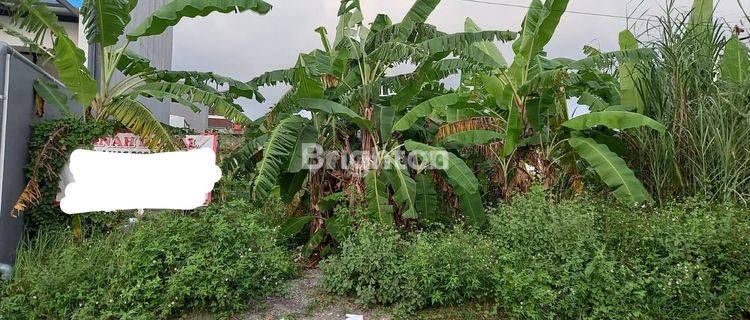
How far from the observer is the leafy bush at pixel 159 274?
439cm

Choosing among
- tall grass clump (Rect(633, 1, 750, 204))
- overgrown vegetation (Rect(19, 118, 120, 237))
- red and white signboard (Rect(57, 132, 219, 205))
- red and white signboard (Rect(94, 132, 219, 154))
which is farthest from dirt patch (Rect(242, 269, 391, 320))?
tall grass clump (Rect(633, 1, 750, 204))

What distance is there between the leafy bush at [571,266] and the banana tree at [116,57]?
121 inches

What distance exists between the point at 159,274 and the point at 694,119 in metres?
6.31

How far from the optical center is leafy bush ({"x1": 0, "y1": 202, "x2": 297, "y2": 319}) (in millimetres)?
4387

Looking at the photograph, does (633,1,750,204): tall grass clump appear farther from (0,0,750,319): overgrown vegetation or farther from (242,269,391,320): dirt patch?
(242,269,391,320): dirt patch

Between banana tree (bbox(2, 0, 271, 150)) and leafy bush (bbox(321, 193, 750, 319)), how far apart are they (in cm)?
307

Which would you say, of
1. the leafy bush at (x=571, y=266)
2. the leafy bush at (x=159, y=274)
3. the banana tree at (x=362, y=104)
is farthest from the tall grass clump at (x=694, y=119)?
the leafy bush at (x=159, y=274)

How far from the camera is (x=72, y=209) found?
5359 mm

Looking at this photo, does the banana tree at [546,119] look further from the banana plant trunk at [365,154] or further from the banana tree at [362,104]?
the banana plant trunk at [365,154]

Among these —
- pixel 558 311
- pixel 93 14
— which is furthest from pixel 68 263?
pixel 558 311

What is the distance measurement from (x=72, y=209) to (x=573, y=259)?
17.0 feet

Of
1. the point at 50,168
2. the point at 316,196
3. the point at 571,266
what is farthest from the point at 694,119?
the point at 50,168

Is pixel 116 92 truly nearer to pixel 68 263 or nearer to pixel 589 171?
pixel 68 263

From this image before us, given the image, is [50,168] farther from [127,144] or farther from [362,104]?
[362,104]
